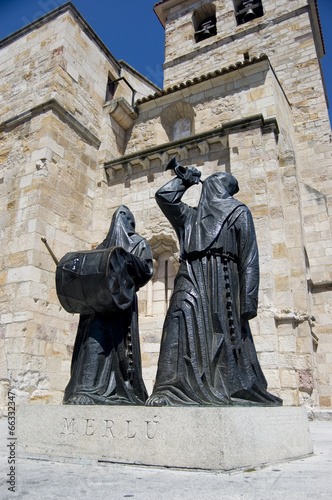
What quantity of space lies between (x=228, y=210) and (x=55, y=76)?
858 centimetres

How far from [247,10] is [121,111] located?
8152 mm

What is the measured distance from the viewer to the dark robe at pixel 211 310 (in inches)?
121

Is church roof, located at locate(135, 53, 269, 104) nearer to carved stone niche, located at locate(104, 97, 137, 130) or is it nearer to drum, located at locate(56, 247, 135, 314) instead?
carved stone niche, located at locate(104, 97, 137, 130)

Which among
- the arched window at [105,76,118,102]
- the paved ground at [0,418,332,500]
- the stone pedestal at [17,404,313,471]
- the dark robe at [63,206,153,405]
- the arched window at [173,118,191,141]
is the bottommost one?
the paved ground at [0,418,332,500]

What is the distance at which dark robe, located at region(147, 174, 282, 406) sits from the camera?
3066 mm

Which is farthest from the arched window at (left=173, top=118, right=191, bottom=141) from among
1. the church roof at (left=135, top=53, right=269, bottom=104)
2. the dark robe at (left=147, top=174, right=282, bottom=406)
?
the dark robe at (left=147, top=174, right=282, bottom=406)

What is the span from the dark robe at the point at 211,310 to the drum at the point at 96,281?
→ 50 centimetres

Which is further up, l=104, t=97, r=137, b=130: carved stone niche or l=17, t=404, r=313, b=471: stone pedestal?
l=104, t=97, r=137, b=130: carved stone niche

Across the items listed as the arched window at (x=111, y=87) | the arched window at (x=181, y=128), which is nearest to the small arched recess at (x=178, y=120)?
the arched window at (x=181, y=128)

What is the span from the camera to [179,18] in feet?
58.0

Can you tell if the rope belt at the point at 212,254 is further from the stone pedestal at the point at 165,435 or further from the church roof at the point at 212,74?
the church roof at the point at 212,74

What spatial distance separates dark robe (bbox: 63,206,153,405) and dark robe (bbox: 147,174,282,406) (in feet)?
1.62

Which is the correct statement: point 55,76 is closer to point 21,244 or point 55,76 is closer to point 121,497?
point 21,244

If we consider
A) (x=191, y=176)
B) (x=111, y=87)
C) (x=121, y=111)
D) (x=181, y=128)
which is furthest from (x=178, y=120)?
(x=191, y=176)
